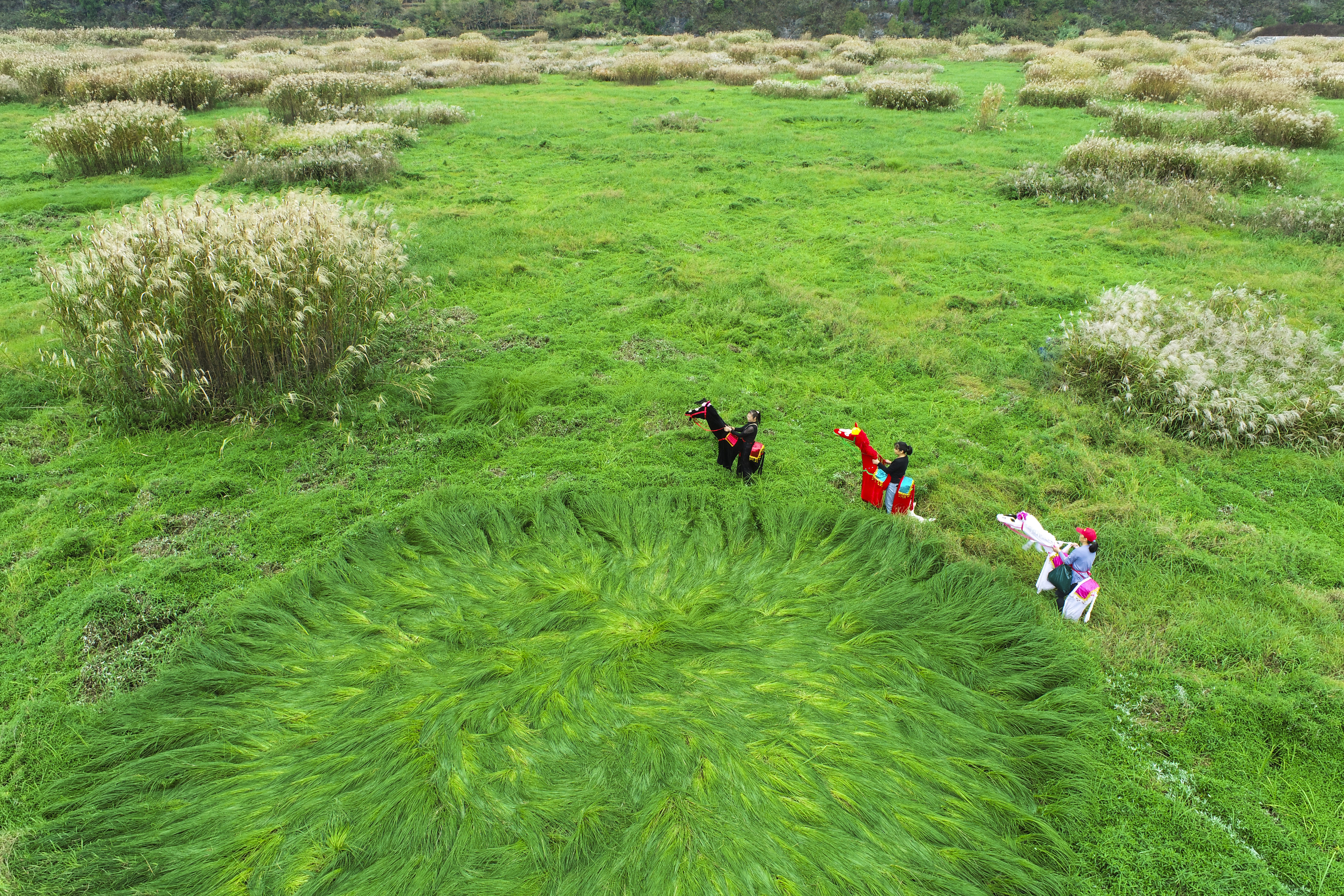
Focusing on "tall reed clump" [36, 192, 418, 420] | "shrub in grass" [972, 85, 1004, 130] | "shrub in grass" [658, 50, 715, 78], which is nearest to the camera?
"tall reed clump" [36, 192, 418, 420]

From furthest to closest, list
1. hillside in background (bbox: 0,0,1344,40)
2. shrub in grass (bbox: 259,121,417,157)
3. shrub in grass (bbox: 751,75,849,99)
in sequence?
hillside in background (bbox: 0,0,1344,40)
shrub in grass (bbox: 751,75,849,99)
shrub in grass (bbox: 259,121,417,157)

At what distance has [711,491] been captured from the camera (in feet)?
18.1

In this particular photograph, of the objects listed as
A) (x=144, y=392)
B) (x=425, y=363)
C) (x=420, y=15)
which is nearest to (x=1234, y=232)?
(x=425, y=363)

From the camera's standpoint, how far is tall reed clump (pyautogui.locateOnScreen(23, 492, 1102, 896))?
9.53 ft

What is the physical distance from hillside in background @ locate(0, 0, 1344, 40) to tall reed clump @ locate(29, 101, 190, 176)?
129 feet

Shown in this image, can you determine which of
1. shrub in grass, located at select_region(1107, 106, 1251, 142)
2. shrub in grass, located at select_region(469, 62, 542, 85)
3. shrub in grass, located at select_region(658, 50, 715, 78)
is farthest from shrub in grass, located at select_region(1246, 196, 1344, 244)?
shrub in grass, located at select_region(469, 62, 542, 85)

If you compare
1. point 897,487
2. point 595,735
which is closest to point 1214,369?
point 897,487

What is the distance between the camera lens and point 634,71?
81.0 ft

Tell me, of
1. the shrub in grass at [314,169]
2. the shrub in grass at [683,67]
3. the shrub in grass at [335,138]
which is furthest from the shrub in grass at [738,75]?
the shrub in grass at [314,169]

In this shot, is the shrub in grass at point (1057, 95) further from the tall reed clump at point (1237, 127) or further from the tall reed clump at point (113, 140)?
the tall reed clump at point (113, 140)

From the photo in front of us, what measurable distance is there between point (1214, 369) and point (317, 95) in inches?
839

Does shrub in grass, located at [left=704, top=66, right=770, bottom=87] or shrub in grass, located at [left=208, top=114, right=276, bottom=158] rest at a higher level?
shrub in grass, located at [left=704, top=66, right=770, bottom=87]

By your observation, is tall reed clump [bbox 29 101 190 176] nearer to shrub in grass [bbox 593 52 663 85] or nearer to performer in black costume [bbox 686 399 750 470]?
performer in black costume [bbox 686 399 750 470]

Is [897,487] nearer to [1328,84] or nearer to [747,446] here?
[747,446]
